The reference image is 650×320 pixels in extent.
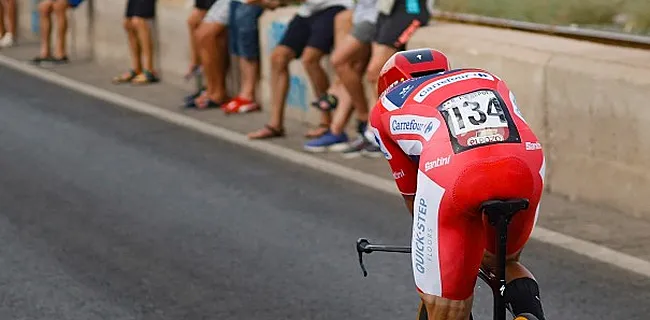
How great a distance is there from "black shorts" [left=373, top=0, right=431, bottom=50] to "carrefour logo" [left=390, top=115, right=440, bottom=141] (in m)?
6.09

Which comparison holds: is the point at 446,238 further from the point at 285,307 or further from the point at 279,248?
the point at 279,248

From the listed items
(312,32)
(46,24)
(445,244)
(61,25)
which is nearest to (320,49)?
(312,32)

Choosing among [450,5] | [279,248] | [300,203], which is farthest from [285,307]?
[450,5]

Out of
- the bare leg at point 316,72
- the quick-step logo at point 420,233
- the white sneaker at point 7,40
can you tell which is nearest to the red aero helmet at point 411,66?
the quick-step logo at point 420,233

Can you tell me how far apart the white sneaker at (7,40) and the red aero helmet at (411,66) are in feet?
58.6

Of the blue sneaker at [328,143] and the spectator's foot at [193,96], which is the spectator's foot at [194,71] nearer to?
the spectator's foot at [193,96]

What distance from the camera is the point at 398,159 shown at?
539cm

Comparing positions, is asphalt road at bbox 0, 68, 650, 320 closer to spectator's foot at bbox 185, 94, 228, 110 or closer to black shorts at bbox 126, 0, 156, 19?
spectator's foot at bbox 185, 94, 228, 110

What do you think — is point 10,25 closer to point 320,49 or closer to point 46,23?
point 46,23

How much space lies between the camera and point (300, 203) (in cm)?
1002

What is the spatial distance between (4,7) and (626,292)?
17.4 m

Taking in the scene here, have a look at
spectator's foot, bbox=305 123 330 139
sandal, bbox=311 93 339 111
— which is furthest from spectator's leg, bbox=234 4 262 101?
sandal, bbox=311 93 339 111

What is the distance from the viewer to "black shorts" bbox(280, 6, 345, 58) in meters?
12.5

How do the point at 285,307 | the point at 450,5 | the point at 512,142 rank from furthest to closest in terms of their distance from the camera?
the point at 450,5
the point at 285,307
the point at 512,142
